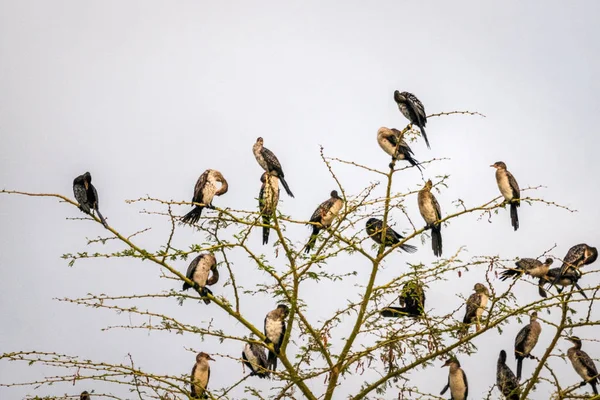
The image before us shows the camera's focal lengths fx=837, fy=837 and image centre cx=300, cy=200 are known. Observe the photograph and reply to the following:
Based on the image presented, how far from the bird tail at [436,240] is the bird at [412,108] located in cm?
107

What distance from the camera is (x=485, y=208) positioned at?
6.94 m

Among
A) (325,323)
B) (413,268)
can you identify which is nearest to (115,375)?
(325,323)

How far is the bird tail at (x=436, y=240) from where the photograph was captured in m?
8.53

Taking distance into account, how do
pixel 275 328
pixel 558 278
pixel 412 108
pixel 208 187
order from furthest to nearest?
1. pixel 412 108
2. pixel 208 187
3. pixel 558 278
4. pixel 275 328

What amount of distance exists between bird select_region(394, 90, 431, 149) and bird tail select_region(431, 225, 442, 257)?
1.07 meters

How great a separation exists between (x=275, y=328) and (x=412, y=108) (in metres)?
3.17

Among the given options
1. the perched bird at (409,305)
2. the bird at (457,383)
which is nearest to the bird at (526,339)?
the bird at (457,383)

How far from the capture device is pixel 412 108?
939 cm

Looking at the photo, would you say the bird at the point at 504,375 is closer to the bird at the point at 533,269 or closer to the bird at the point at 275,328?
the bird at the point at 533,269

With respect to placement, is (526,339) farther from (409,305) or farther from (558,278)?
→ (409,305)

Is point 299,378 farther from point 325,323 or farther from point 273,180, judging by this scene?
point 273,180

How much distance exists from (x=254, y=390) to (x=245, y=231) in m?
1.37

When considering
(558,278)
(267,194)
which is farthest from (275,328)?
(558,278)

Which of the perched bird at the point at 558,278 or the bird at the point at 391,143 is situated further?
the bird at the point at 391,143
